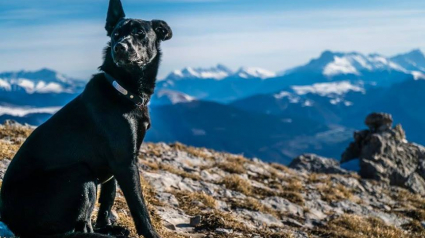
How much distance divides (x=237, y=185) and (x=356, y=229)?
3.78 meters

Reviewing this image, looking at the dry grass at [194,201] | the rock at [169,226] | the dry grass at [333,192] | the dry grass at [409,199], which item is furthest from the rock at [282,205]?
the dry grass at [409,199]

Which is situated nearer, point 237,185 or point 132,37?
point 132,37

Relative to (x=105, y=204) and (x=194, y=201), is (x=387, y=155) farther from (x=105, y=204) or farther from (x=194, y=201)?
(x=105, y=204)

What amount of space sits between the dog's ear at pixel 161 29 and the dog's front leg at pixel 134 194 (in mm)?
2291

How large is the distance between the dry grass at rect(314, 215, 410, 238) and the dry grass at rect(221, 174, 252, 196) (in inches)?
107

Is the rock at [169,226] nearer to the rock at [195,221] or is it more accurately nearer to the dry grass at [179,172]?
the rock at [195,221]

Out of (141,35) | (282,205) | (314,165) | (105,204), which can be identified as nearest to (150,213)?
Answer: (105,204)

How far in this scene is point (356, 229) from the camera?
12641 mm

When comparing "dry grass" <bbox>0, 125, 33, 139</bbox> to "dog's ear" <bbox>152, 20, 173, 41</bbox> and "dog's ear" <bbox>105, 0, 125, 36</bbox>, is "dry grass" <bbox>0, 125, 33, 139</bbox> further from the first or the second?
"dog's ear" <bbox>152, 20, 173, 41</bbox>

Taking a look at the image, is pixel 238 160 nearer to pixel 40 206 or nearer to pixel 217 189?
pixel 217 189

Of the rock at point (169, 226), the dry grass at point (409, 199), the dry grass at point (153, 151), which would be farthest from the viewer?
the dry grass at point (409, 199)

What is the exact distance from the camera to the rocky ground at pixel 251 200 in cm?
1018

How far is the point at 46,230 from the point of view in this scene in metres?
6.41

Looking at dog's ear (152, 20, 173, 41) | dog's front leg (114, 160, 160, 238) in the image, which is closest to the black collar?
dog's front leg (114, 160, 160, 238)
